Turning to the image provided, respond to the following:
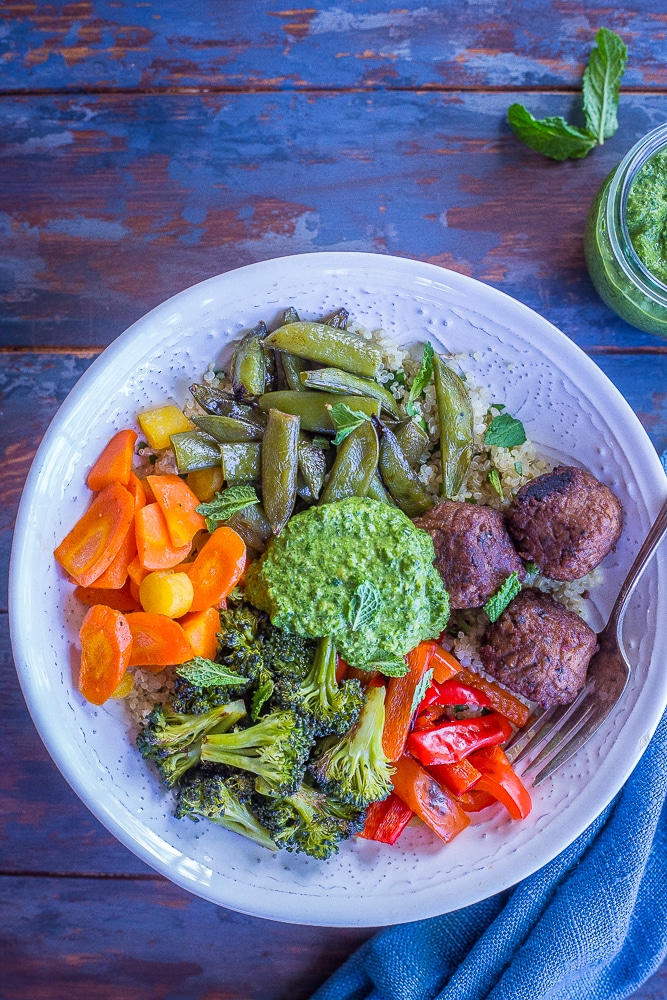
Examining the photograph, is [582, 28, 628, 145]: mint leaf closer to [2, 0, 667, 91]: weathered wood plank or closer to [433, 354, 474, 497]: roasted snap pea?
[2, 0, 667, 91]: weathered wood plank

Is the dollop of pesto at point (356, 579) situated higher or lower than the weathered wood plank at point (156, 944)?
higher

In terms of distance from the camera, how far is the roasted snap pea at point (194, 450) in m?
2.29

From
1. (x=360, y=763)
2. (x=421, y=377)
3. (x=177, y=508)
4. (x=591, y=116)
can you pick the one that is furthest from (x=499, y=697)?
(x=591, y=116)

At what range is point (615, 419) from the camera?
92.4 inches

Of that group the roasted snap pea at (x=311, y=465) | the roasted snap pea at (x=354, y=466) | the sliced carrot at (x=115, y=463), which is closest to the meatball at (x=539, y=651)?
the roasted snap pea at (x=354, y=466)

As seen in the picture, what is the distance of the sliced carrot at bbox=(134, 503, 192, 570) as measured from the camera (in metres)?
2.20

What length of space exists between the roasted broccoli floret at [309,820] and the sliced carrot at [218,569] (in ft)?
2.17

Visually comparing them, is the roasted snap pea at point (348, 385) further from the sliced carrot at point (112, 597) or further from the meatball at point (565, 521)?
the sliced carrot at point (112, 597)

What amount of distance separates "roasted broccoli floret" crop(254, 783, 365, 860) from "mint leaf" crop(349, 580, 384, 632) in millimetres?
601

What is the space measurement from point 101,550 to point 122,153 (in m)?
1.54

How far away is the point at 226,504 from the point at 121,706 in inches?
30.7

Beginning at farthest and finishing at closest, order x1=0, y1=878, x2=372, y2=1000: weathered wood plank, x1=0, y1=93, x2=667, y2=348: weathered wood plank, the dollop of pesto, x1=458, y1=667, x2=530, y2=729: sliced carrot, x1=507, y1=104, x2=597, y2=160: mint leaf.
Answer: x1=0, y1=878, x2=372, y2=1000: weathered wood plank
x1=0, y1=93, x2=667, y2=348: weathered wood plank
x1=507, y1=104, x2=597, y2=160: mint leaf
x1=458, y1=667, x2=530, y2=729: sliced carrot
the dollop of pesto

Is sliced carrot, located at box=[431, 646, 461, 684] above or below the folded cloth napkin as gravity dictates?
above

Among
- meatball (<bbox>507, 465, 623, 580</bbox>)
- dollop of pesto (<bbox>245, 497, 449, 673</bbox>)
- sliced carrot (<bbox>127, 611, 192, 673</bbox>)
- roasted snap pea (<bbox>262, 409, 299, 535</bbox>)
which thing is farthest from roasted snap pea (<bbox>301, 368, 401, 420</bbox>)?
sliced carrot (<bbox>127, 611, 192, 673</bbox>)
